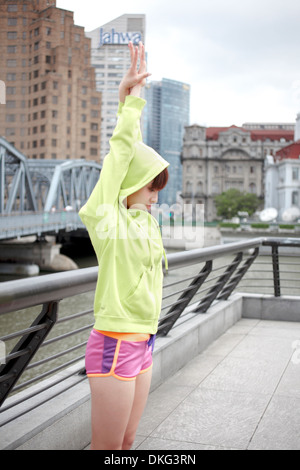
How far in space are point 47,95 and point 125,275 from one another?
47830 mm

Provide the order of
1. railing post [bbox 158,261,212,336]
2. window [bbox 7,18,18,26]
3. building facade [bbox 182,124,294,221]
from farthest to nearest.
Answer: building facade [bbox 182,124,294,221] < window [bbox 7,18,18,26] < railing post [bbox 158,261,212,336]

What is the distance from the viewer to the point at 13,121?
45.4 meters

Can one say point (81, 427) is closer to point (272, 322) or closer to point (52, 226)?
point (272, 322)

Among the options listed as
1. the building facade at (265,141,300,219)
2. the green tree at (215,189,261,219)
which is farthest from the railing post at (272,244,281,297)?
the green tree at (215,189,261,219)

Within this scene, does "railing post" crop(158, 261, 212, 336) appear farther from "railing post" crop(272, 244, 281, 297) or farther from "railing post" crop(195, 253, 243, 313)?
"railing post" crop(272, 244, 281, 297)

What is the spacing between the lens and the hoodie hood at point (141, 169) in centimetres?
188

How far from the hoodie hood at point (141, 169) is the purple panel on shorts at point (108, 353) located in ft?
1.48

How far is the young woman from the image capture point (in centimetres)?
179

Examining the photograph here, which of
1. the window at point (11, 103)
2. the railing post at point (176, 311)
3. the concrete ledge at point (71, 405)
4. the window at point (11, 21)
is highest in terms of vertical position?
the window at point (11, 21)

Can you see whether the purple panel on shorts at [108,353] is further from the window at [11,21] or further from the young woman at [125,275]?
the window at [11,21]

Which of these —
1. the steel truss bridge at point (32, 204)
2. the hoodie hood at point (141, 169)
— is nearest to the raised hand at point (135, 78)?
the hoodie hood at point (141, 169)

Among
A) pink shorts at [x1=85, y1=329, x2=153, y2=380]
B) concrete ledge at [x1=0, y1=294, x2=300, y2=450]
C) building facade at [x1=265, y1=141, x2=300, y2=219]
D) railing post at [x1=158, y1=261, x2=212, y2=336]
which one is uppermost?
building facade at [x1=265, y1=141, x2=300, y2=219]

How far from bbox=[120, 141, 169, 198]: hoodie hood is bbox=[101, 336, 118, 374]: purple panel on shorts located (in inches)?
17.8

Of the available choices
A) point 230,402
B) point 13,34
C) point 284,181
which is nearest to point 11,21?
point 13,34
